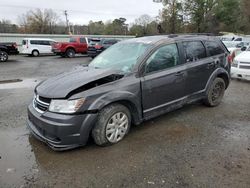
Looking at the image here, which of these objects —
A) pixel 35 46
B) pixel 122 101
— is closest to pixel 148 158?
pixel 122 101

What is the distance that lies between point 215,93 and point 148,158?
298cm

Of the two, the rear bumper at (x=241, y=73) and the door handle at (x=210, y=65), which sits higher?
the door handle at (x=210, y=65)

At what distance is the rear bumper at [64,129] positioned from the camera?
3.28 m

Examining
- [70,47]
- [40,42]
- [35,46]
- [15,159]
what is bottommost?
[15,159]

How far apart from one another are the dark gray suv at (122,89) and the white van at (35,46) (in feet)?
61.6

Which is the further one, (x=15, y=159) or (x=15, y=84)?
(x=15, y=84)

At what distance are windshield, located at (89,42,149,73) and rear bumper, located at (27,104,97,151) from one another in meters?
1.17

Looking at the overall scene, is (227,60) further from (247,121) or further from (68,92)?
(68,92)

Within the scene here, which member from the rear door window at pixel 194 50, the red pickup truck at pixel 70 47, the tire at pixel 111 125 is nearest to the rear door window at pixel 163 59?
the rear door window at pixel 194 50

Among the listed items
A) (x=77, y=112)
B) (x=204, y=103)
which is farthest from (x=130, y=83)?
(x=204, y=103)

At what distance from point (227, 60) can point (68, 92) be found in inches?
163

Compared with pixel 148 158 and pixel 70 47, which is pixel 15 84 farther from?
pixel 70 47

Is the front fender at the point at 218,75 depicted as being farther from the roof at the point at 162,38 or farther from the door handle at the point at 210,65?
the roof at the point at 162,38

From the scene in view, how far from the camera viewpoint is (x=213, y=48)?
17.9 feet
